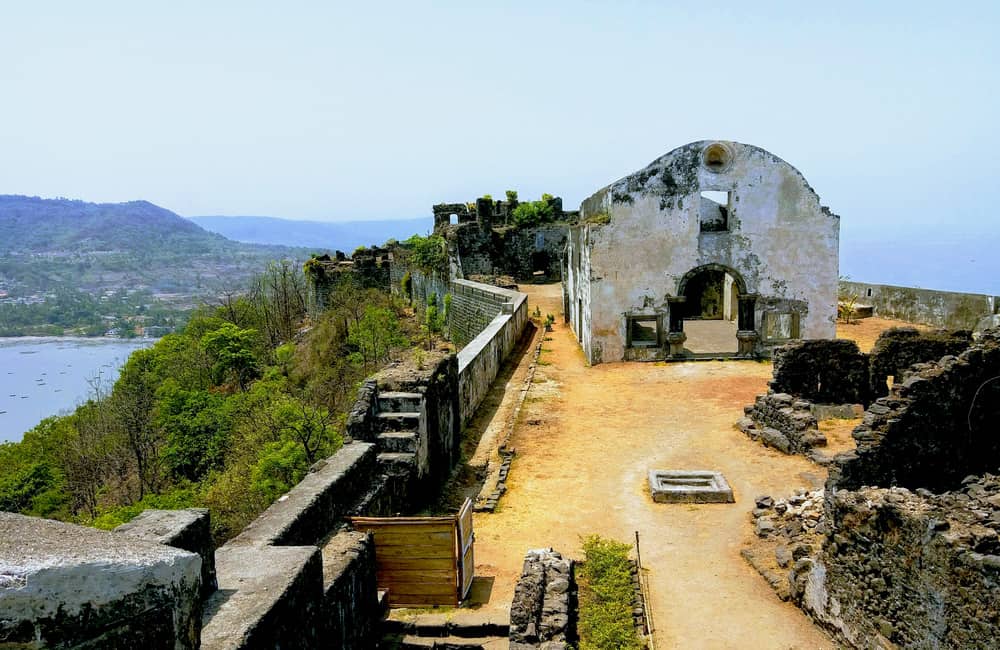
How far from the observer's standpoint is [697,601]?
6723mm

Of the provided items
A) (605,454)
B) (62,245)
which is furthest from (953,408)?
(62,245)

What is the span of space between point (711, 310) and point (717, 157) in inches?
454

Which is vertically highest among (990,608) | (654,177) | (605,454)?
(654,177)

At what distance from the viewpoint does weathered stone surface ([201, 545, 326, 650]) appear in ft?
10.5

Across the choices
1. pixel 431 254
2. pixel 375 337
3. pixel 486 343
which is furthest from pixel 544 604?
pixel 431 254

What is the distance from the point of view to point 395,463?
7.86 meters

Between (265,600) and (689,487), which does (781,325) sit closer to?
(689,487)

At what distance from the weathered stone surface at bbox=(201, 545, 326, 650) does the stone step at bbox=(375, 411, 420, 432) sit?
4.04 m

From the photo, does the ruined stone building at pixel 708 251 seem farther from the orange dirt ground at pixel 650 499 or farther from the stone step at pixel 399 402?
the stone step at pixel 399 402

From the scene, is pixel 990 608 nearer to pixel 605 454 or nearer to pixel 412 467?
pixel 412 467

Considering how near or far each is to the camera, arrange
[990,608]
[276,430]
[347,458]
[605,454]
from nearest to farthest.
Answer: [990,608], [347,458], [605,454], [276,430]

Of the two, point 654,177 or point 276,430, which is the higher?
point 654,177

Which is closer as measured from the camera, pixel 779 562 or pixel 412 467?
pixel 779 562

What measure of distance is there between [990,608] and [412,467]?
5364mm
